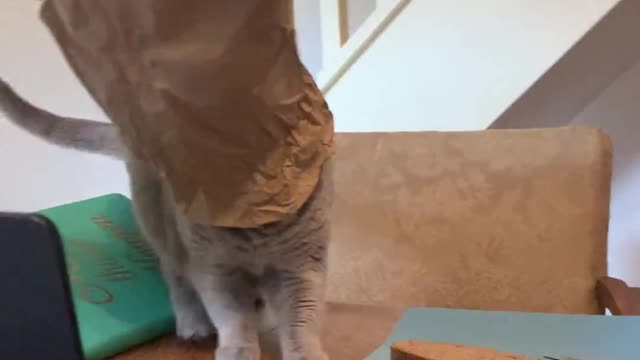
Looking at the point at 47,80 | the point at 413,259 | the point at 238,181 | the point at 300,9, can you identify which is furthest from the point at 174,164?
the point at 300,9

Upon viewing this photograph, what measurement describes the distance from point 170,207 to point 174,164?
0.50 feet

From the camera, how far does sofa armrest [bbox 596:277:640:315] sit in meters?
1.01

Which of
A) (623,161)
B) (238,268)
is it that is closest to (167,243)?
(238,268)

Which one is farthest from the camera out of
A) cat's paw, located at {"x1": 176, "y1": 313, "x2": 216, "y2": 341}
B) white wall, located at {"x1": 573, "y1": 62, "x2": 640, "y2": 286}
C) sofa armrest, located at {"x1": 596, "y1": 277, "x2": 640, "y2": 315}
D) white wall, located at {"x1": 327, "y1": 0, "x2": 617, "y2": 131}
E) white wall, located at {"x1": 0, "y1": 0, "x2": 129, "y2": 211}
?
white wall, located at {"x1": 573, "y1": 62, "x2": 640, "y2": 286}

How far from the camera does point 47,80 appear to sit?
1497mm

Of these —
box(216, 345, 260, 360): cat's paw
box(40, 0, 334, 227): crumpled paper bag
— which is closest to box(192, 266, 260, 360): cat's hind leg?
box(216, 345, 260, 360): cat's paw

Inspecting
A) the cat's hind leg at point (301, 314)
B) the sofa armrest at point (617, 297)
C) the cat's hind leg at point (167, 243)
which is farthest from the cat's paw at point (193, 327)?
the sofa armrest at point (617, 297)

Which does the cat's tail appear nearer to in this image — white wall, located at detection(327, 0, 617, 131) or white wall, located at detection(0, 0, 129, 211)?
white wall, located at detection(0, 0, 129, 211)

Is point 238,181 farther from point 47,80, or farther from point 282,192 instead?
point 47,80

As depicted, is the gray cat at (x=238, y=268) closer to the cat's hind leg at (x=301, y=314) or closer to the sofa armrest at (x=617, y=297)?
the cat's hind leg at (x=301, y=314)

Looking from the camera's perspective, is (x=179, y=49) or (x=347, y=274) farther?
(x=347, y=274)

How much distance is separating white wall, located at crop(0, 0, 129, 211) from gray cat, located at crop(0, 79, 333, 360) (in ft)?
2.05

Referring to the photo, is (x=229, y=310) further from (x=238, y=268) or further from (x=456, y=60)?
(x=456, y=60)

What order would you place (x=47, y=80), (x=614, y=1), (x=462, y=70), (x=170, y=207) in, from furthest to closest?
(x=47, y=80) → (x=462, y=70) → (x=614, y=1) → (x=170, y=207)
